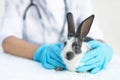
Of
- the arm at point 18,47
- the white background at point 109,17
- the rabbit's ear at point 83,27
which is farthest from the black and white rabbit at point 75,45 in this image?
the white background at point 109,17

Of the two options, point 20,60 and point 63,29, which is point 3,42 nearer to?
point 20,60

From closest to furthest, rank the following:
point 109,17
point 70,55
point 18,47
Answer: point 70,55 < point 18,47 < point 109,17

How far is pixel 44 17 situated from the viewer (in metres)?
1.05

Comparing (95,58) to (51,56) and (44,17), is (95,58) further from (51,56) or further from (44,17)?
(44,17)

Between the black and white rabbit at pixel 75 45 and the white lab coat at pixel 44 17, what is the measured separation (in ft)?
0.75

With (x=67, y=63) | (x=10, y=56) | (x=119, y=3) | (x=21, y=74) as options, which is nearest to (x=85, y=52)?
(x=67, y=63)

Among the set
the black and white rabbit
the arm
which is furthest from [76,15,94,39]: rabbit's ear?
the arm

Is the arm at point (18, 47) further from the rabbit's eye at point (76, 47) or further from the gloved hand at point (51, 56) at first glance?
the rabbit's eye at point (76, 47)

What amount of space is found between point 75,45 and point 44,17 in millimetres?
294

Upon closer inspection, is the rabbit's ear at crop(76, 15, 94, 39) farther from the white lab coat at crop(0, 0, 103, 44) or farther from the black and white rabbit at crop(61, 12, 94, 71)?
the white lab coat at crop(0, 0, 103, 44)

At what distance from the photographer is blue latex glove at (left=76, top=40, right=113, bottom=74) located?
0.83 meters

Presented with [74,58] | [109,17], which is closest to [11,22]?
[74,58]

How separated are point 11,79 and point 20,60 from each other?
15cm

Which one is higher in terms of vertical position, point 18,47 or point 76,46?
point 76,46
